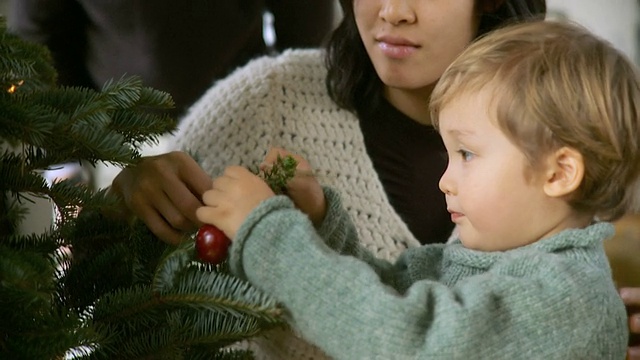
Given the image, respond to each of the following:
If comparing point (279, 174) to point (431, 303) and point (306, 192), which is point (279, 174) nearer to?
point (306, 192)

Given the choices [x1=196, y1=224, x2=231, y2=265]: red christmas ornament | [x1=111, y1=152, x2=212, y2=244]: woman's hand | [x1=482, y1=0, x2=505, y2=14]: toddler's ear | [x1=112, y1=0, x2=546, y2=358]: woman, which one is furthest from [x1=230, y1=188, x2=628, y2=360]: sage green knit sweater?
[x1=482, y1=0, x2=505, y2=14]: toddler's ear

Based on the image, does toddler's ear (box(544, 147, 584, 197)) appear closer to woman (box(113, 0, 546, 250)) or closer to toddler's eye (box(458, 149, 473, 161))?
toddler's eye (box(458, 149, 473, 161))

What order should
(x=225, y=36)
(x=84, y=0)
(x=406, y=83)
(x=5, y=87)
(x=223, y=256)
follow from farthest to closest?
(x=225, y=36)
(x=84, y=0)
(x=406, y=83)
(x=223, y=256)
(x=5, y=87)

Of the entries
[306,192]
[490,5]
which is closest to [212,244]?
[306,192]

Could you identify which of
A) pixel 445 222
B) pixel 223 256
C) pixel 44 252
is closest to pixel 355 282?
pixel 223 256

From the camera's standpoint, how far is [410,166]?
140 cm

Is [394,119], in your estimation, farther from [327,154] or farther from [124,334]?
[124,334]

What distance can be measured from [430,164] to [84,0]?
68 centimetres

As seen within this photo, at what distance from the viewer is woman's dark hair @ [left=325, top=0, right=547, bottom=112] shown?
1342 mm

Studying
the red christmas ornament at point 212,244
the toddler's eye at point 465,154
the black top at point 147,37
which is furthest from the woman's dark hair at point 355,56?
the red christmas ornament at point 212,244

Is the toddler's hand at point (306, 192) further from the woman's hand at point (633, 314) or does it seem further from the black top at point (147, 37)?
the black top at point (147, 37)

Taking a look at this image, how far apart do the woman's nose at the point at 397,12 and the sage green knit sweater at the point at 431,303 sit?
45 centimetres

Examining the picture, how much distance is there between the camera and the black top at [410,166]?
1378 mm

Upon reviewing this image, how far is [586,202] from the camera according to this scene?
3.11ft
